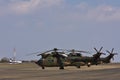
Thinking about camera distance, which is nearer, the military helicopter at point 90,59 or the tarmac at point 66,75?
the tarmac at point 66,75

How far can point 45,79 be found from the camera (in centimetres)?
3381

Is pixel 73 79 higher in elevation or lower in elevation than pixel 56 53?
lower

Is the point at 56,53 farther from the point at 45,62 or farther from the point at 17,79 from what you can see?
the point at 17,79

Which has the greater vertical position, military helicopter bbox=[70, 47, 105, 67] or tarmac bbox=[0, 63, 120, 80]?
military helicopter bbox=[70, 47, 105, 67]

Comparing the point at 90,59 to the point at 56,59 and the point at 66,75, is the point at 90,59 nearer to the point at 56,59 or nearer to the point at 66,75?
the point at 56,59

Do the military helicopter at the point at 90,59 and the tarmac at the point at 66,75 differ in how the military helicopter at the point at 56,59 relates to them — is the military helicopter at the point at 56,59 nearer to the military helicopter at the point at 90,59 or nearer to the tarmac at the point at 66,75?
the military helicopter at the point at 90,59

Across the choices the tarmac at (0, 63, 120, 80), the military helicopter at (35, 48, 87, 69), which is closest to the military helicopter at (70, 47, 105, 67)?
the military helicopter at (35, 48, 87, 69)

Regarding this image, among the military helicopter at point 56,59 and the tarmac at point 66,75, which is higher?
the military helicopter at point 56,59

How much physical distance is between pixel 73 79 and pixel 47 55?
37.6 meters

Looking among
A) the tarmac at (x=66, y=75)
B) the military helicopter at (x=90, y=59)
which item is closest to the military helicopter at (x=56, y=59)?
the military helicopter at (x=90, y=59)

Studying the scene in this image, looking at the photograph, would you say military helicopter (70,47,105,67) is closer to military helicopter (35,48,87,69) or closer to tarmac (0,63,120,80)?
military helicopter (35,48,87,69)

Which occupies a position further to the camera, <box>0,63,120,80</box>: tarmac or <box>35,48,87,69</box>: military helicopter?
<box>35,48,87,69</box>: military helicopter

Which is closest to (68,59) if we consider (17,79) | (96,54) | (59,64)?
(59,64)

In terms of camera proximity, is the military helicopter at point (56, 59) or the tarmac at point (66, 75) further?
the military helicopter at point (56, 59)
